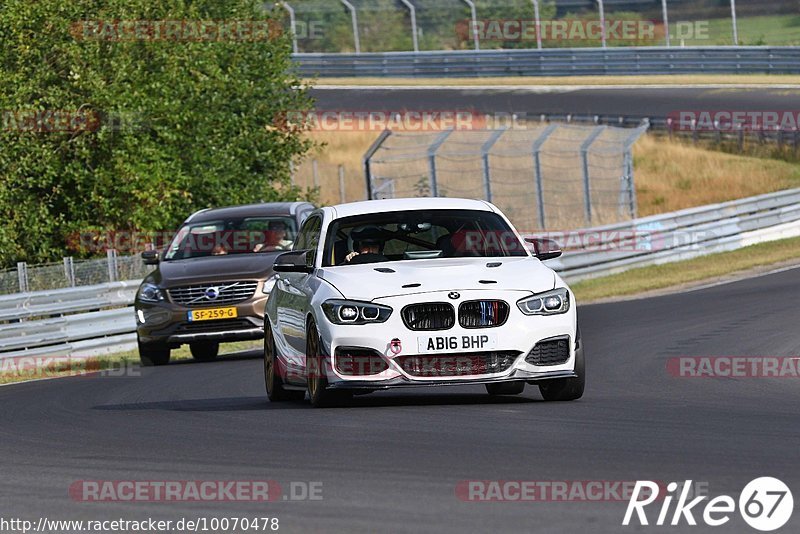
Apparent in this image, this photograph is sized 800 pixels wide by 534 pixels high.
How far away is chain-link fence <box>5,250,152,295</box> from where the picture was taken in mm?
22266

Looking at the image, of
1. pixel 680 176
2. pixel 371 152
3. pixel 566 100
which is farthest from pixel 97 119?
pixel 566 100

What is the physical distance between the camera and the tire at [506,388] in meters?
12.6

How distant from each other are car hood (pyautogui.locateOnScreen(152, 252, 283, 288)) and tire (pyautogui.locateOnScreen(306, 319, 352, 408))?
698 cm

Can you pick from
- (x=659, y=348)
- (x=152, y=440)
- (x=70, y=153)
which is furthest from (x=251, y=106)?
(x=152, y=440)

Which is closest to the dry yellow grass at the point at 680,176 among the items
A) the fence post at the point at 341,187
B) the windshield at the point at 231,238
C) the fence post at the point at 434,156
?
the fence post at the point at 341,187

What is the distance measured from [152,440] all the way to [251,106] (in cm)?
2417

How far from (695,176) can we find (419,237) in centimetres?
2955

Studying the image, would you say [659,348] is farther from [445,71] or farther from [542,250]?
[445,71]

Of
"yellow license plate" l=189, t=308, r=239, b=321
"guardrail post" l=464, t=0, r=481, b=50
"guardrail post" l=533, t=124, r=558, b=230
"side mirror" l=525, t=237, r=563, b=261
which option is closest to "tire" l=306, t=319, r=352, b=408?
"side mirror" l=525, t=237, r=563, b=261

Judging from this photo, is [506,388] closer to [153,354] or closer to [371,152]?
[153,354]

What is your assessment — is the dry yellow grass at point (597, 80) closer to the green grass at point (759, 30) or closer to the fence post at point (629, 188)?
the green grass at point (759, 30)

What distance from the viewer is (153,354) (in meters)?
19.1

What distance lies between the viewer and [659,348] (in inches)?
656

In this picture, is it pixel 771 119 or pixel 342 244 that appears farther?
pixel 771 119
